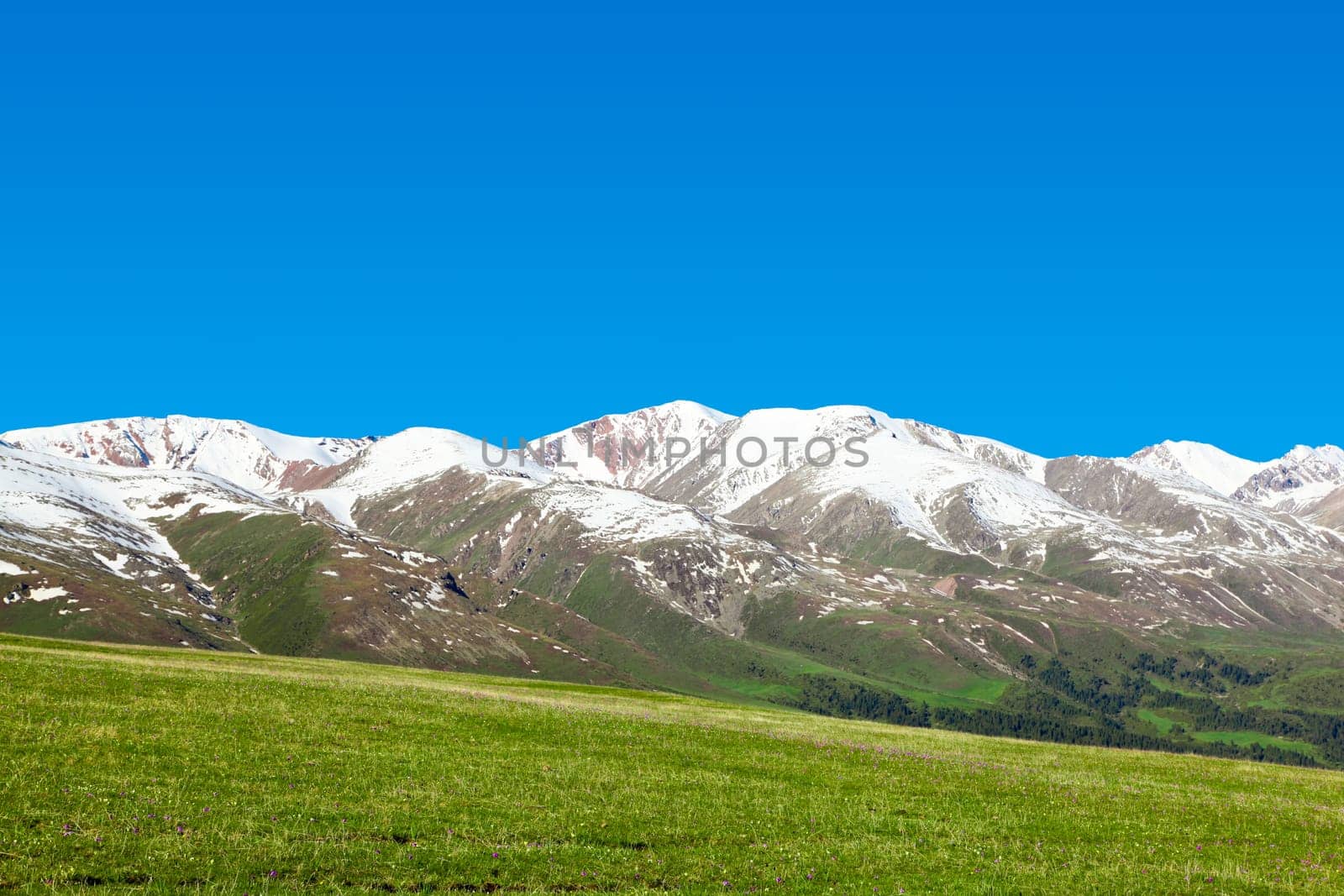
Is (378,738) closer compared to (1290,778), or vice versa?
(378,738)

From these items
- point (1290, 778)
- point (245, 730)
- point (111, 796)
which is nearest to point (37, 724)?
point (245, 730)

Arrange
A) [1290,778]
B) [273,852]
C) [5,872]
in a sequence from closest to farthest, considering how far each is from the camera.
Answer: [5,872]
[273,852]
[1290,778]

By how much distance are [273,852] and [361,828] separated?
10.8 feet

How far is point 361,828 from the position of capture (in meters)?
30.8

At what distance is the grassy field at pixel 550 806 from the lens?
28.3 meters

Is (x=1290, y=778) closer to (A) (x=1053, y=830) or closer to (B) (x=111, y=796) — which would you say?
(A) (x=1053, y=830)

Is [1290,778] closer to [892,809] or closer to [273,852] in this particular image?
[892,809]

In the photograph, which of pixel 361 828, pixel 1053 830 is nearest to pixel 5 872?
pixel 361 828

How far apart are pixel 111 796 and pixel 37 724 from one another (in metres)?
10.4

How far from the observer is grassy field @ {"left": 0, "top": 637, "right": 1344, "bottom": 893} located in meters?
28.3

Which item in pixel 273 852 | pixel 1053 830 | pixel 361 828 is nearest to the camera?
pixel 273 852

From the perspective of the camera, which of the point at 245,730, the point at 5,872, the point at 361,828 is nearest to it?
the point at 5,872

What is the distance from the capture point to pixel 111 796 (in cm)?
3122

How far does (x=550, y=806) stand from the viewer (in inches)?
1414
